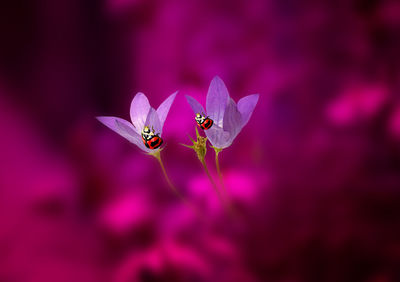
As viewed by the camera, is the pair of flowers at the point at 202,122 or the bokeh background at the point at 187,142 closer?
the pair of flowers at the point at 202,122

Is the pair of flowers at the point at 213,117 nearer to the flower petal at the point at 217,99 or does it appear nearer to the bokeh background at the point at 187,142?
the flower petal at the point at 217,99

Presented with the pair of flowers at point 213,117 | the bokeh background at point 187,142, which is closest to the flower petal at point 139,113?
the pair of flowers at point 213,117

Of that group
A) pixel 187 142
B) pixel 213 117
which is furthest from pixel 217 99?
pixel 187 142

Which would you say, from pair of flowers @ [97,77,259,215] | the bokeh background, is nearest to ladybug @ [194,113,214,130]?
pair of flowers @ [97,77,259,215]

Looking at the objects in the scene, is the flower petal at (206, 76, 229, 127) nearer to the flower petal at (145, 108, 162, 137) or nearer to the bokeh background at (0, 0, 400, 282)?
the flower petal at (145, 108, 162, 137)

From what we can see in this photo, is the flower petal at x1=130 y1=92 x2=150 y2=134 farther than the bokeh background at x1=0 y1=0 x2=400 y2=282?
No

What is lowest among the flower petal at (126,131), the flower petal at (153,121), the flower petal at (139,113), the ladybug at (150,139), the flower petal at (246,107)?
the ladybug at (150,139)

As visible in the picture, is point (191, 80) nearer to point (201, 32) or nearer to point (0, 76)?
point (201, 32)

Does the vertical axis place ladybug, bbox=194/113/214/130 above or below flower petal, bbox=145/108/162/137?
below
